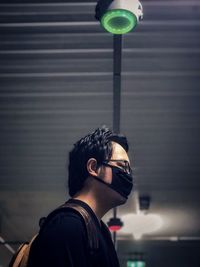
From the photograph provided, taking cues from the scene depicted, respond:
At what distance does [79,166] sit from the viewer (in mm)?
2109

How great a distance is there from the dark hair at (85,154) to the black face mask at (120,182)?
0.09m

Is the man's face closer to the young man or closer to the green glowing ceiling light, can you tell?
the young man

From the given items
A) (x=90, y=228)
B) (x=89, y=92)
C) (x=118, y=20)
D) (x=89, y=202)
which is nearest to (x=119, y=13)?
(x=118, y=20)

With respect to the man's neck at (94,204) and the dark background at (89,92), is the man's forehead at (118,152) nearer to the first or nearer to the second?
the man's neck at (94,204)

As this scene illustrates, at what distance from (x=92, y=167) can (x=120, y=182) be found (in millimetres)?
184

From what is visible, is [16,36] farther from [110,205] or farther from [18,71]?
[110,205]

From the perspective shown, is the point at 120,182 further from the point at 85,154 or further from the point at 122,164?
the point at 85,154

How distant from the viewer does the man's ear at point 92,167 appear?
209cm

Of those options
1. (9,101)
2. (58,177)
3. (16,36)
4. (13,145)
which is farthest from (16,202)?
(16,36)

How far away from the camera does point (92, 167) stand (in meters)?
2.12

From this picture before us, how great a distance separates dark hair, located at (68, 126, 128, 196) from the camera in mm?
2091

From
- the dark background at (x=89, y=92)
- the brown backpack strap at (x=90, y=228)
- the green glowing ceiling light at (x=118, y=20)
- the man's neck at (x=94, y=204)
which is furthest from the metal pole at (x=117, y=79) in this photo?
the brown backpack strap at (x=90, y=228)

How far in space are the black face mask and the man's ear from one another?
1.6 inches

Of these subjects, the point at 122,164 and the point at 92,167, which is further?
the point at 122,164
